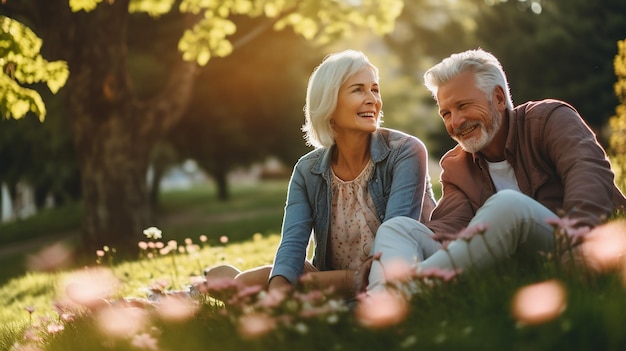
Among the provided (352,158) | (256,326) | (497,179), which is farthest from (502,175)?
(256,326)

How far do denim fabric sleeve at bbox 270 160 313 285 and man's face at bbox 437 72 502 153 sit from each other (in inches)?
43.6

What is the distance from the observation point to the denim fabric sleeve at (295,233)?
4695 mm

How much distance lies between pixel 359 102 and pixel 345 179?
55cm

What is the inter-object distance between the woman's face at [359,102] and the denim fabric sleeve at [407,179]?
247 millimetres

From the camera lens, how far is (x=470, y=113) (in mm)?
4602

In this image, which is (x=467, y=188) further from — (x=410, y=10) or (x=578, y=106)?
(x=410, y=10)

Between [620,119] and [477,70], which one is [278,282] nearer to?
[477,70]

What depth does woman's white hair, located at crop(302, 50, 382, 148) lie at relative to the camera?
493cm

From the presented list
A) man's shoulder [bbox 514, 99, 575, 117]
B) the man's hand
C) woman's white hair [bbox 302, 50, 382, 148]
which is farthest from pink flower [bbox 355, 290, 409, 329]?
woman's white hair [bbox 302, 50, 382, 148]

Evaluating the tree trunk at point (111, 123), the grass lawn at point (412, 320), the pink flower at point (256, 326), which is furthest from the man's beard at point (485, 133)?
the tree trunk at point (111, 123)

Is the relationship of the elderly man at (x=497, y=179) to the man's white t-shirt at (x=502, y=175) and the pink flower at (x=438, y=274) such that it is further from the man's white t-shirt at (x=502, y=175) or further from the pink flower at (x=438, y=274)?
the pink flower at (x=438, y=274)

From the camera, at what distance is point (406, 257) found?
3867 millimetres

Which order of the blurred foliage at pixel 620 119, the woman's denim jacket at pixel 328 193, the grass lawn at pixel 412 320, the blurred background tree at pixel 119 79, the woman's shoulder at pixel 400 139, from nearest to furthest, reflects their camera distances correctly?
the grass lawn at pixel 412 320 → the woman's denim jacket at pixel 328 193 → the woman's shoulder at pixel 400 139 → the blurred foliage at pixel 620 119 → the blurred background tree at pixel 119 79

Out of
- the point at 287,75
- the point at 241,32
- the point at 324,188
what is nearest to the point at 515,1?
the point at 287,75
